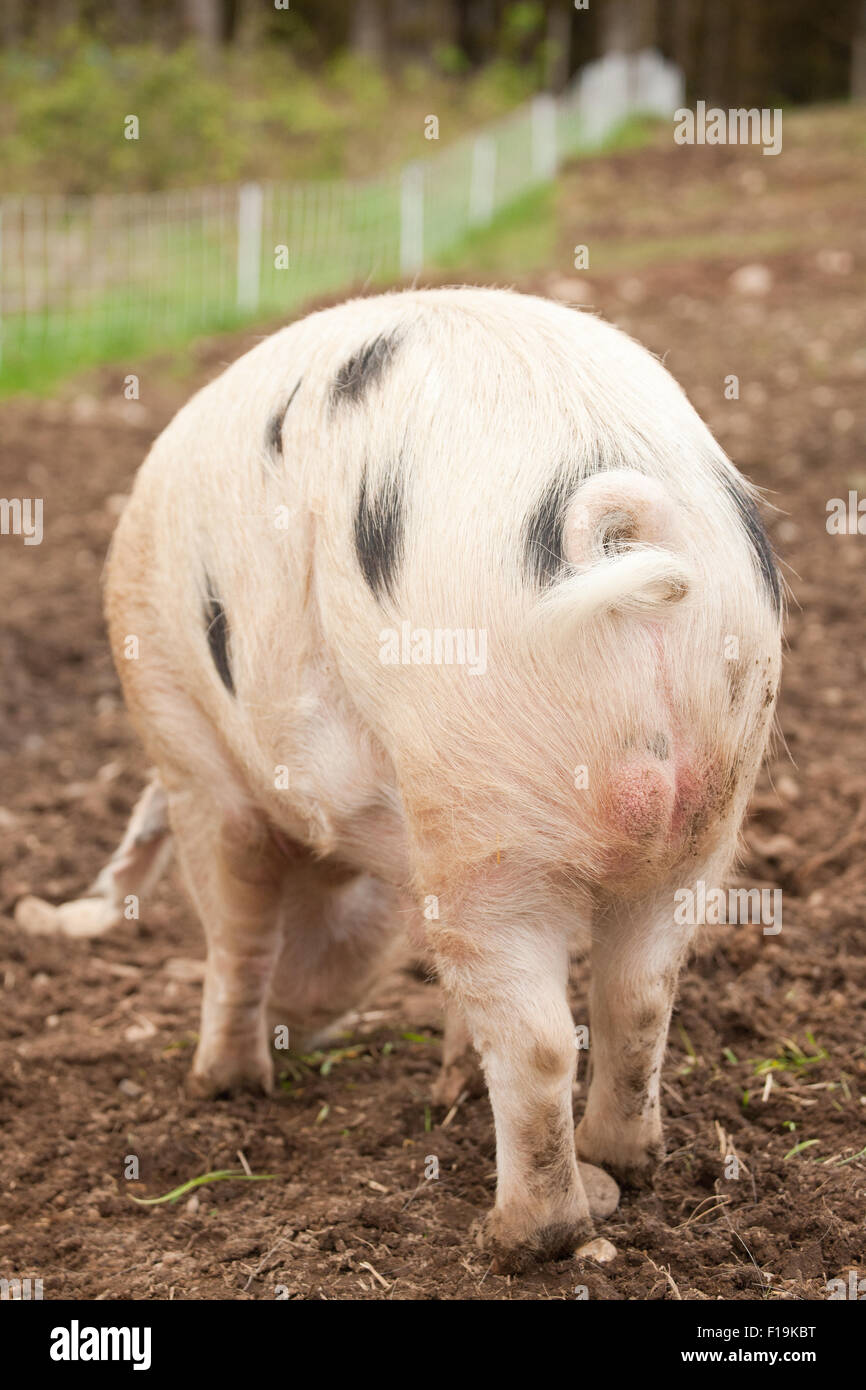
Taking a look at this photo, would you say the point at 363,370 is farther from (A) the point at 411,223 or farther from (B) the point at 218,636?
(A) the point at 411,223

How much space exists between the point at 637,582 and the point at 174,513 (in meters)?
1.24

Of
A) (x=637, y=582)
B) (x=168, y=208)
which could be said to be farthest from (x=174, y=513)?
(x=168, y=208)

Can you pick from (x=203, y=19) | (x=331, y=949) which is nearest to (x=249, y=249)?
(x=331, y=949)

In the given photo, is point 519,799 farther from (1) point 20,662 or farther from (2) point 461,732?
(1) point 20,662

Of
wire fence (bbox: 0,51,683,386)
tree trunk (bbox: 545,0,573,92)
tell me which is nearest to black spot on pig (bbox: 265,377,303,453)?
wire fence (bbox: 0,51,683,386)

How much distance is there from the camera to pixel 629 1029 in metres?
2.69

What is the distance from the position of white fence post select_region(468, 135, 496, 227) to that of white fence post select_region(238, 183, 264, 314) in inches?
202

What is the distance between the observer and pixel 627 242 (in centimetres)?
1692

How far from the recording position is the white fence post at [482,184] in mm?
18223

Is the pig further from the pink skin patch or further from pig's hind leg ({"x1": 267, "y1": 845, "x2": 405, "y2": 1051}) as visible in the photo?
pig's hind leg ({"x1": 267, "y1": 845, "x2": 405, "y2": 1051})

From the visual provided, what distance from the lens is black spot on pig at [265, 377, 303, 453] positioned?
A: 2861 millimetres

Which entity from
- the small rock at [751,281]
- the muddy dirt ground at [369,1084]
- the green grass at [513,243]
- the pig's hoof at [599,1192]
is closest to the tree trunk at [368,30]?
the green grass at [513,243]

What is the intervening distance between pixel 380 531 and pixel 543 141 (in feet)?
69.2

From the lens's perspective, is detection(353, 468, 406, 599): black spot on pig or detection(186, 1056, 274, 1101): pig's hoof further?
detection(186, 1056, 274, 1101): pig's hoof
